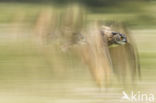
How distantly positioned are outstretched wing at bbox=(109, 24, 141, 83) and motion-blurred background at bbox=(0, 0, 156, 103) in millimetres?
47

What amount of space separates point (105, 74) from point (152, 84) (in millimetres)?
273

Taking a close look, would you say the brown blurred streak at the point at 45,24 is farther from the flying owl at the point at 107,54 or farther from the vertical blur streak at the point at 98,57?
the vertical blur streak at the point at 98,57


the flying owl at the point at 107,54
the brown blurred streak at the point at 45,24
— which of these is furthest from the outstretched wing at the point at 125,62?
the brown blurred streak at the point at 45,24

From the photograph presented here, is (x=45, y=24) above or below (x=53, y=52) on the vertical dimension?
above

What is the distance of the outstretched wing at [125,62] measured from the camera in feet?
8.55

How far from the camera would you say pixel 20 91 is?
2.45m

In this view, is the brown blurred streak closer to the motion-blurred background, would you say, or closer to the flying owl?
the motion-blurred background

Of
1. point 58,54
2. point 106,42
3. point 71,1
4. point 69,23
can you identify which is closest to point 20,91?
point 58,54

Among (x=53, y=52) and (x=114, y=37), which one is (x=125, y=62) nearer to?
(x=114, y=37)

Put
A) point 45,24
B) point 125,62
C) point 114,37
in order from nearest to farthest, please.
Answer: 1. point 125,62
2. point 114,37
3. point 45,24

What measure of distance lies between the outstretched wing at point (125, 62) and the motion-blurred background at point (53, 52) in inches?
1.8

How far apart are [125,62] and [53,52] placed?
47 centimetres

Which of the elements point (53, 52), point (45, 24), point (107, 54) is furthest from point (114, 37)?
point (45, 24)

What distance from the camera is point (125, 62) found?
269 cm
